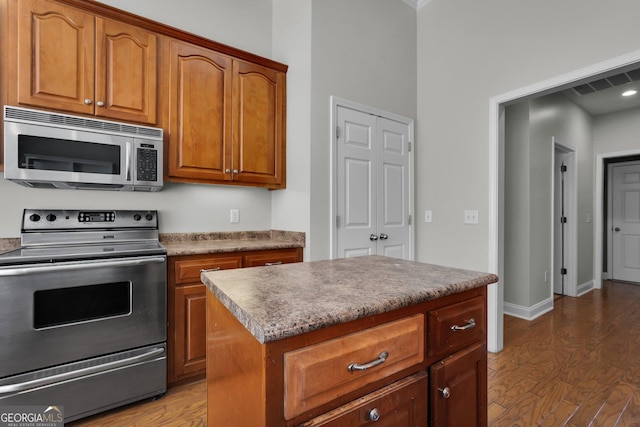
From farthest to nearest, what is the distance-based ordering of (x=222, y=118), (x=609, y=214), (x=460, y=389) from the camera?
(x=609, y=214)
(x=222, y=118)
(x=460, y=389)

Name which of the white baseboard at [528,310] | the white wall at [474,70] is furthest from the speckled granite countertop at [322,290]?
the white baseboard at [528,310]

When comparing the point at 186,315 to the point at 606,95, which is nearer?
the point at 186,315

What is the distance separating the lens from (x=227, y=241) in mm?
2717

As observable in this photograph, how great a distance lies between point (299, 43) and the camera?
2719 millimetres

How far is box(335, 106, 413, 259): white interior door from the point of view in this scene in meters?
2.78

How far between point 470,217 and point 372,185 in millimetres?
952

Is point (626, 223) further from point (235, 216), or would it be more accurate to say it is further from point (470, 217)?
point (235, 216)

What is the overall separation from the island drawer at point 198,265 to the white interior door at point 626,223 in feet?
21.0

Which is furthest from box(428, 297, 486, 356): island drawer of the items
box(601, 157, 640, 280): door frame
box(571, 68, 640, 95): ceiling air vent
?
box(601, 157, 640, 280): door frame

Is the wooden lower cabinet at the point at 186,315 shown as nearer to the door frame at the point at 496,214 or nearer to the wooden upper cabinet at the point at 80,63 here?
the wooden upper cabinet at the point at 80,63

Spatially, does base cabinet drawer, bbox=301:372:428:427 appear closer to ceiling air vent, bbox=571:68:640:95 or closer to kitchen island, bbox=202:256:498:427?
kitchen island, bbox=202:256:498:427

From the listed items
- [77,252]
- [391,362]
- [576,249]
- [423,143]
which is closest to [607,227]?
[576,249]

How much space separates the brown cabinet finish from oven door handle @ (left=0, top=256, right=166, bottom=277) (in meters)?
1.03

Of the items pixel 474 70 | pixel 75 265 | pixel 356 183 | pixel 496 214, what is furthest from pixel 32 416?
pixel 474 70
